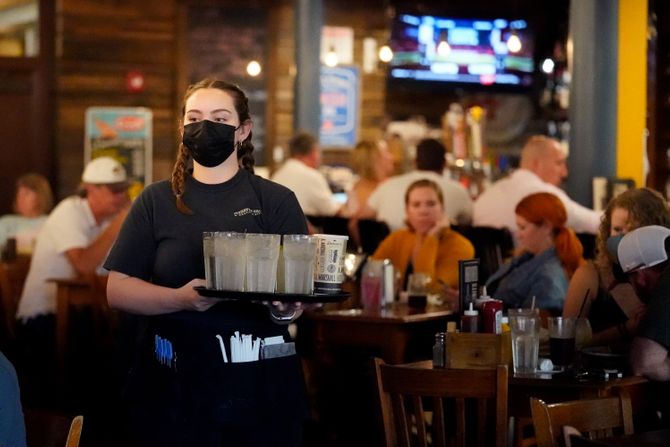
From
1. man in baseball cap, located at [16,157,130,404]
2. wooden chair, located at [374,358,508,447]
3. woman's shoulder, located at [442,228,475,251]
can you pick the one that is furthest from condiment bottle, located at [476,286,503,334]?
man in baseball cap, located at [16,157,130,404]

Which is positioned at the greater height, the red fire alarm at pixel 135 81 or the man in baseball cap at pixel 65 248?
the red fire alarm at pixel 135 81

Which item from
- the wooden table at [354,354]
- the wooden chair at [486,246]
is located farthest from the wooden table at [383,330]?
the wooden chair at [486,246]

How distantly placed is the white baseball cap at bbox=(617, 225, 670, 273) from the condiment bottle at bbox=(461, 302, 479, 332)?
1.88ft

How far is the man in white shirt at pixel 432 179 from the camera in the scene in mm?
8930

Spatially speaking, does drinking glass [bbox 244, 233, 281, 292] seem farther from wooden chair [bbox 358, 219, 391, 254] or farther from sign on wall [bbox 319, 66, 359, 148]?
sign on wall [bbox 319, 66, 359, 148]

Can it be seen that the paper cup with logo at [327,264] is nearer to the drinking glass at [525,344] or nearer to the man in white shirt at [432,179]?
the drinking glass at [525,344]

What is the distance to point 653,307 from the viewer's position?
4.15 metres

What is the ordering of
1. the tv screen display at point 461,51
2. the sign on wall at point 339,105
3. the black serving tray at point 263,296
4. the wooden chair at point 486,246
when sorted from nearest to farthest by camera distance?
the black serving tray at point 263,296 < the wooden chair at point 486,246 < the tv screen display at point 461,51 < the sign on wall at point 339,105

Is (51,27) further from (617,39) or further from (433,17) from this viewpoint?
(617,39)

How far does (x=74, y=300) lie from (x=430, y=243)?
2.21 metres

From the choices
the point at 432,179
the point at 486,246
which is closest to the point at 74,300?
the point at 486,246

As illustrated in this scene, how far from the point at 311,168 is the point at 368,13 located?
3284mm

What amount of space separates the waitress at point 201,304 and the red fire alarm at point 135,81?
841cm

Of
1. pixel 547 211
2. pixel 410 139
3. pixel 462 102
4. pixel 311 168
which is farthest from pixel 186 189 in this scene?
pixel 462 102
